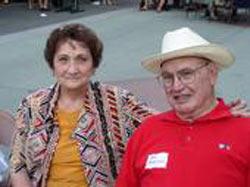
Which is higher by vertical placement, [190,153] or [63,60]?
[63,60]

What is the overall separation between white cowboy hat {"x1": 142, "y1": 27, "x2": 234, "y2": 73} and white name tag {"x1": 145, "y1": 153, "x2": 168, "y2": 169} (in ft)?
1.25

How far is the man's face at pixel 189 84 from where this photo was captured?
2.50 meters

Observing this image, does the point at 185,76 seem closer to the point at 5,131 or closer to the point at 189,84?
the point at 189,84

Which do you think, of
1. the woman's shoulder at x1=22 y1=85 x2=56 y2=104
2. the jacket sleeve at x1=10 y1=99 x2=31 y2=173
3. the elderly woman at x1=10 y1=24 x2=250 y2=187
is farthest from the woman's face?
the jacket sleeve at x1=10 y1=99 x2=31 y2=173

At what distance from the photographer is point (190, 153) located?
246 centimetres

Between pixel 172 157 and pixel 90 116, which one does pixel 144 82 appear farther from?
pixel 172 157

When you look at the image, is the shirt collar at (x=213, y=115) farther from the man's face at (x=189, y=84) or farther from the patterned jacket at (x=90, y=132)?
the patterned jacket at (x=90, y=132)

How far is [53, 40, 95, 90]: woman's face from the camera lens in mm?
2828

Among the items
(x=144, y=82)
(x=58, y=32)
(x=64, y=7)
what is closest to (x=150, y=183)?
(x=58, y=32)

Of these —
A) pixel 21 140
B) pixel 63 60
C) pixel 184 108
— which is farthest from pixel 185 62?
pixel 21 140

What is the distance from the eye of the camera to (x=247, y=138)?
2.44 m

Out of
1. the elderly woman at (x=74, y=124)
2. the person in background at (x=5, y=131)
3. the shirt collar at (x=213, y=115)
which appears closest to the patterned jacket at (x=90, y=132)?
the elderly woman at (x=74, y=124)

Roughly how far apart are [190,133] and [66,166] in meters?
0.64

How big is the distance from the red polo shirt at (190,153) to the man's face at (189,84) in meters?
0.07
